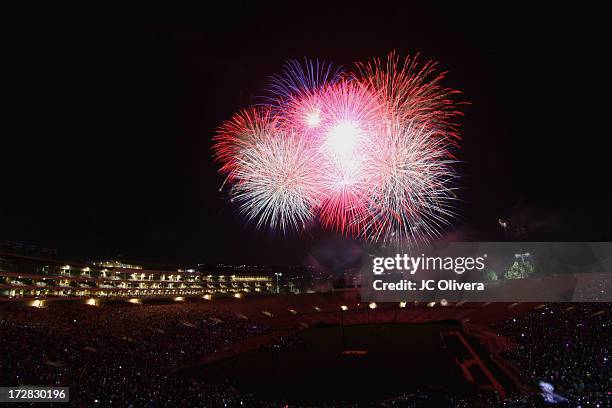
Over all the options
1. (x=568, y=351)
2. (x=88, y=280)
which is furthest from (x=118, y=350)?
(x=88, y=280)

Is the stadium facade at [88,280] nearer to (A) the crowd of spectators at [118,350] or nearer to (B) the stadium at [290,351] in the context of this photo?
(B) the stadium at [290,351]

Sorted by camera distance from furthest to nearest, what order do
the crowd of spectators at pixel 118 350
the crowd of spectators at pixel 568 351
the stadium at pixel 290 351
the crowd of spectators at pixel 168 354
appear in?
the stadium at pixel 290 351 < the crowd of spectators at pixel 118 350 < the crowd of spectators at pixel 168 354 < the crowd of spectators at pixel 568 351

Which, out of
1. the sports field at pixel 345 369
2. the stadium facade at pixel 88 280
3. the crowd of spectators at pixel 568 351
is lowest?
the sports field at pixel 345 369

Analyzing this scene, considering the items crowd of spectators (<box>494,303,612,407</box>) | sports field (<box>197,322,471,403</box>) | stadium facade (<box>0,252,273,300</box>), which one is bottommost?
sports field (<box>197,322,471,403</box>)

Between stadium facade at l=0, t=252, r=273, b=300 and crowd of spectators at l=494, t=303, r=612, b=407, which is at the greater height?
stadium facade at l=0, t=252, r=273, b=300

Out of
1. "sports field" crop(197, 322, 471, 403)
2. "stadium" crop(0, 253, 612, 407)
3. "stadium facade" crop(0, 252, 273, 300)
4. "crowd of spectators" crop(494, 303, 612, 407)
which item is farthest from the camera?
"stadium facade" crop(0, 252, 273, 300)

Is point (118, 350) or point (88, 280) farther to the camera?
point (88, 280)

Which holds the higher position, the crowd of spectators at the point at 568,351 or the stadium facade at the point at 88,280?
the stadium facade at the point at 88,280

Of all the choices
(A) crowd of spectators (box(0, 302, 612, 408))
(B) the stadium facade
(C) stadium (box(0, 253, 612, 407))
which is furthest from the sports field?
(B) the stadium facade

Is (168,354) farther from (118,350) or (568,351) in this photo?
(568,351)

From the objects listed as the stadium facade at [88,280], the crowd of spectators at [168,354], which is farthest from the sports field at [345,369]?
the stadium facade at [88,280]

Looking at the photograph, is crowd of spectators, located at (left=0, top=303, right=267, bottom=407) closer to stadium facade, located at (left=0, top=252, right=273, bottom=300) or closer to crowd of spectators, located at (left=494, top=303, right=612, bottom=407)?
stadium facade, located at (left=0, top=252, right=273, bottom=300)

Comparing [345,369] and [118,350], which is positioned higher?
[118,350]
